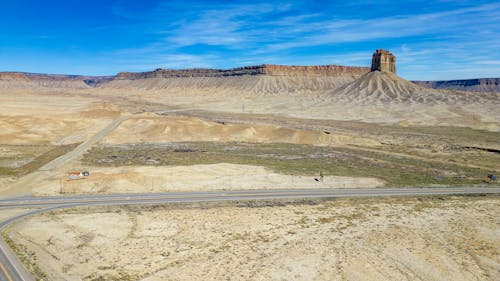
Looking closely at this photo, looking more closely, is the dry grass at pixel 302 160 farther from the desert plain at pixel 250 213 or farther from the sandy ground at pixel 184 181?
the sandy ground at pixel 184 181

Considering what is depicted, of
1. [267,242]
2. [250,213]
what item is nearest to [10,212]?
[250,213]

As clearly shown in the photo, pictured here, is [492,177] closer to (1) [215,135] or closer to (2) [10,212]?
(1) [215,135]

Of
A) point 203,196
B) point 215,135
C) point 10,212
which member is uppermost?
point 215,135

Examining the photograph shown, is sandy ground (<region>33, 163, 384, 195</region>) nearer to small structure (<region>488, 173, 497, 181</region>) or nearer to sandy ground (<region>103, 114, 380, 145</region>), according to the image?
small structure (<region>488, 173, 497, 181</region>)

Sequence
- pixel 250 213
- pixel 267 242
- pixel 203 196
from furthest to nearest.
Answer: pixel 203 196 < pixel 250 213 < pixel 267 242

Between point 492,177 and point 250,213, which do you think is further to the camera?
point 492,177

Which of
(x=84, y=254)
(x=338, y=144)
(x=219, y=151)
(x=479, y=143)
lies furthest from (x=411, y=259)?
(x=479, y=143)

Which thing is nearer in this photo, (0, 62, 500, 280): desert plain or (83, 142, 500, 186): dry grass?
(0, 62, 500, 280): desert plain

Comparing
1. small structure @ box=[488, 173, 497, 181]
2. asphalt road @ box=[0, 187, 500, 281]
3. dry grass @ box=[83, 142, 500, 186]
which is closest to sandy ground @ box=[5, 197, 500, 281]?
asphalt road @ box=[0, 187, 500, 281]
